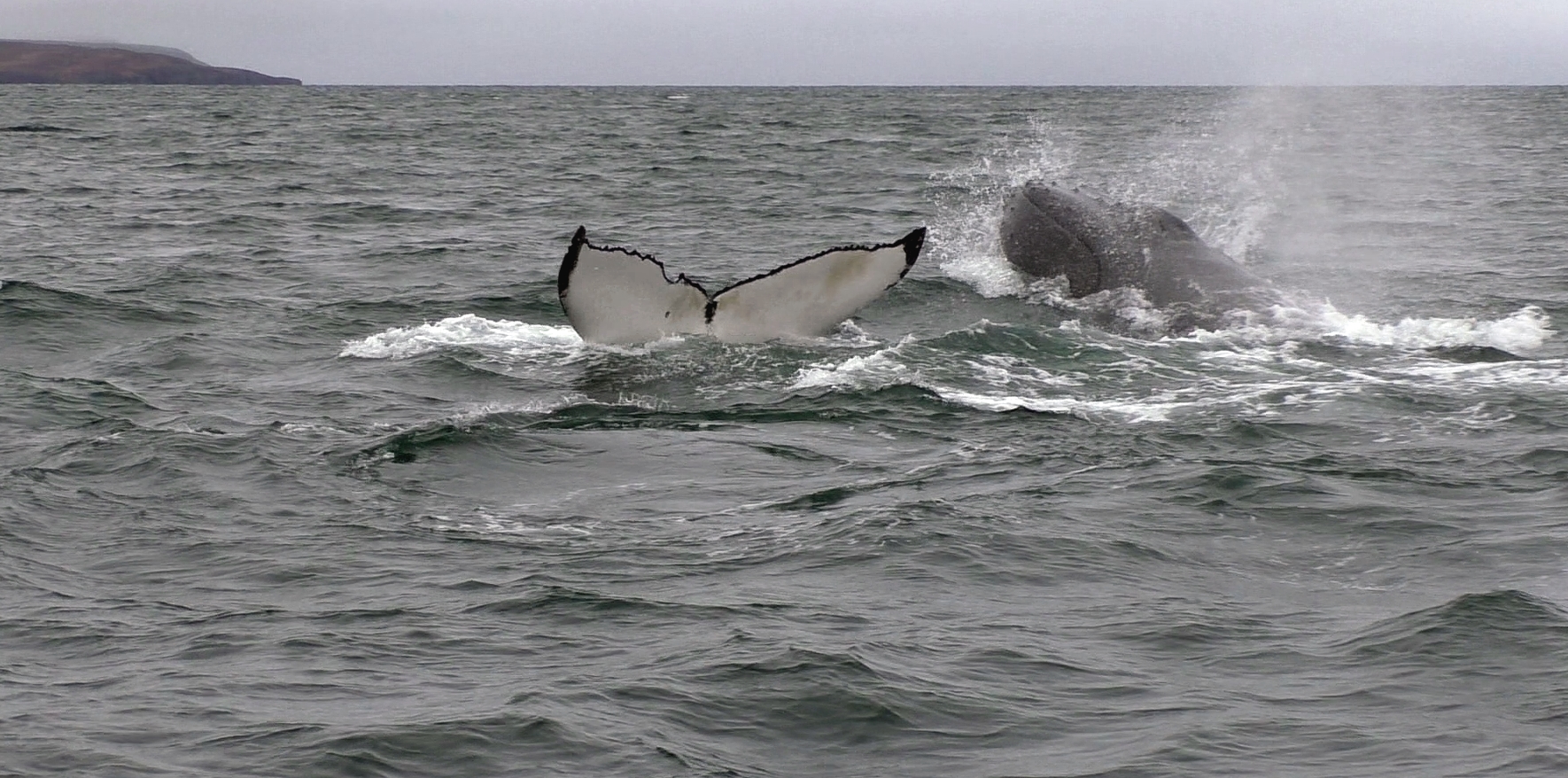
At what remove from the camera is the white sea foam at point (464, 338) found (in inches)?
558

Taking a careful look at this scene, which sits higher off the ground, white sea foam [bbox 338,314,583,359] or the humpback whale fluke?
the humpback whale fluke

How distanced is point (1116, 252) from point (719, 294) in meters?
4.25

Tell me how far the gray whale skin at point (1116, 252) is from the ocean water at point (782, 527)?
30 cm

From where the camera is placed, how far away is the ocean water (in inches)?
243

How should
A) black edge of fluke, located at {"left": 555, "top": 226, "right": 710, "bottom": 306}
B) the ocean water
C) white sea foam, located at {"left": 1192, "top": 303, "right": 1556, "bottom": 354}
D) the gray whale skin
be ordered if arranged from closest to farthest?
the ocean water < black edge of fluke, located at {"left": 555, "top": 226, "right": 710, "bottom": 306} < white sea foam, located at {"left": 1192, "top": 303, "right": 1556, "bottom": 354} < the gray whale skin

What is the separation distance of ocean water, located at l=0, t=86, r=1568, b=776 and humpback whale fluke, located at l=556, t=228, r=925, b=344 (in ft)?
1.03

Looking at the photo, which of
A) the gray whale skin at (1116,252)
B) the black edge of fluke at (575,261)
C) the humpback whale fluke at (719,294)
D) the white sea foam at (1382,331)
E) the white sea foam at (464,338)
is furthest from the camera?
the gray whale skin at (1116,252)

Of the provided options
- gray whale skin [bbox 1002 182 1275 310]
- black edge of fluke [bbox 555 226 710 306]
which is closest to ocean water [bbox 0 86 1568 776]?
gray whale skin [bbox 1002 182 1275 310]

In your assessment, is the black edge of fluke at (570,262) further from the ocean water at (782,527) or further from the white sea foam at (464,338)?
the white sea foam at (464,338)

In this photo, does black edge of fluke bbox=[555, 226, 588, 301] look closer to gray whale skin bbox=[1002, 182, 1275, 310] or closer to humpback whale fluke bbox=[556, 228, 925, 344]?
humpback whale fluke bbox=[556, 228, 925, 344]

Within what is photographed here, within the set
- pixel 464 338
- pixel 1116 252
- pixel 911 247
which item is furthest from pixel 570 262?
pixel 1116 252

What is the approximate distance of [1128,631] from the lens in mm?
7191

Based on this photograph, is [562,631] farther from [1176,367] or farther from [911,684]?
[1176,367]

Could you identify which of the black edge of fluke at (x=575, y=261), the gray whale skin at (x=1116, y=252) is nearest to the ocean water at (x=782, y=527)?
the gray whale skin at (x=1116, y=252)
